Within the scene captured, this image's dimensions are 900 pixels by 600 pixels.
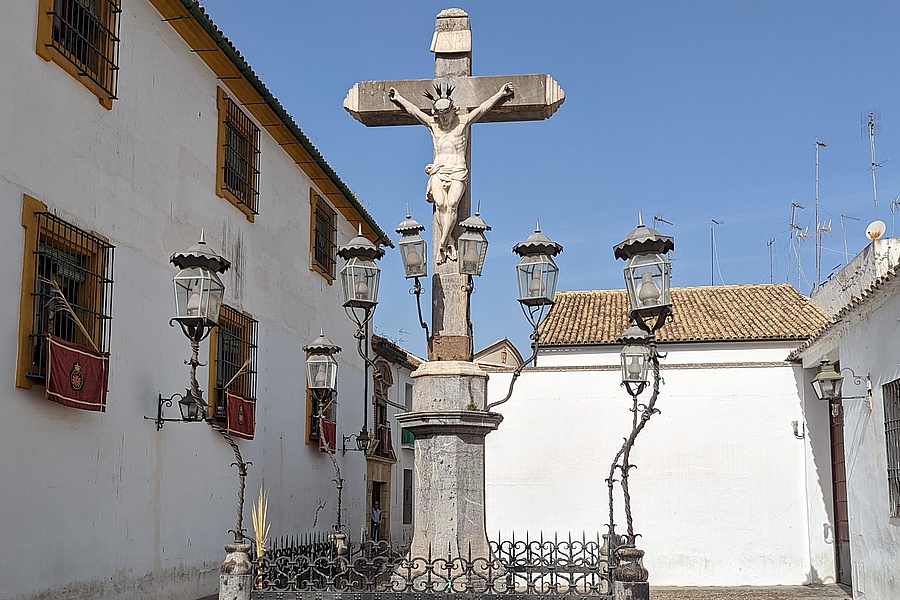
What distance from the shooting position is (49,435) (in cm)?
877

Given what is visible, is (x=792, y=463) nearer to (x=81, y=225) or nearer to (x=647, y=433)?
(x=647, y=433)

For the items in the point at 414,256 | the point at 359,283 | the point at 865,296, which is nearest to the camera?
the point at 414,256

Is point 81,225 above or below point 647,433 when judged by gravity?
above

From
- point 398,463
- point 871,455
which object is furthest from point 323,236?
point 871,455

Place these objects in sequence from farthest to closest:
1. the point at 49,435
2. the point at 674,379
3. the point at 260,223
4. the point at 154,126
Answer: the point at 674,379 → the point at 260,223 → the point at 154,126 → the point at 49,435

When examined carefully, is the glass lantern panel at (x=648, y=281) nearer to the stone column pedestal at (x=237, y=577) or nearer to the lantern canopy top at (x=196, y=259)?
the lantern canopy top at (x=196, y=259)

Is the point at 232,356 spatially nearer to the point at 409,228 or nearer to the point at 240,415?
the point at 240,415

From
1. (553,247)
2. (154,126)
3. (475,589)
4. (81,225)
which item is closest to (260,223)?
(154,126)

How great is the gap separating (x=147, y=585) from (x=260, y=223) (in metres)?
6.08

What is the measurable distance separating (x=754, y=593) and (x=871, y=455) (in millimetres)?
3444

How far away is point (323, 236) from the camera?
1866 centimetres

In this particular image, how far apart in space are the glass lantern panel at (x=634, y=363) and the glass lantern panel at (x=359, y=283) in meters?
4.40

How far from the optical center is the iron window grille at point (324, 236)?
18.1 meters

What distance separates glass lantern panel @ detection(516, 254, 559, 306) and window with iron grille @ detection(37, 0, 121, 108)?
16.6 ft
